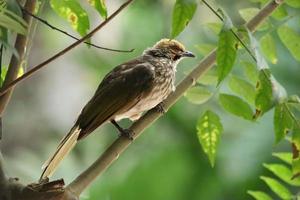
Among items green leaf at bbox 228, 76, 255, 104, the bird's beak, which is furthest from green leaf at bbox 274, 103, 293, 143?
the bird's beak

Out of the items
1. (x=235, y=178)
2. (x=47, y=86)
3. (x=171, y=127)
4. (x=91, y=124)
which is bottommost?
(x=235, y=178)

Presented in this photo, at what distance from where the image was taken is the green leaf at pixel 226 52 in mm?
1029

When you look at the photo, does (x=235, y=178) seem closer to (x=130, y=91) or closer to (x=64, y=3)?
(x=130, y=91)

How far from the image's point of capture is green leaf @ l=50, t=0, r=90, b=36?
3.86 ft

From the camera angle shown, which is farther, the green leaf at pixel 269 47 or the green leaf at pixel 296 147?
the green leaf at pixel 269 47

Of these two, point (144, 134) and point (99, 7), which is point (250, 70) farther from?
point (144, 134)

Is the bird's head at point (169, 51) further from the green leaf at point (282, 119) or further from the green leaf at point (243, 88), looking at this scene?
the green leaf at point (282, 119)

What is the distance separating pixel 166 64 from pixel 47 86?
8.40ft

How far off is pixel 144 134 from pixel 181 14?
2.59 m

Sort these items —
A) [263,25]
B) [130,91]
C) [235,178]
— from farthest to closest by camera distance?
[235,178]
[130,91]
[263,25]

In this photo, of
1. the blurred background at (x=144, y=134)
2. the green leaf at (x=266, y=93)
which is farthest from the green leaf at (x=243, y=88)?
the blurred background at (x=144, y=134)

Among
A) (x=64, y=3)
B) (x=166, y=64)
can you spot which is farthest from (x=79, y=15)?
(x=166, y=64)

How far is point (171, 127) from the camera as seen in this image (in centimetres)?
349

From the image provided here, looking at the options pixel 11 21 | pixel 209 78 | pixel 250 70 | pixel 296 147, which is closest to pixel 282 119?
pixel 296 147
